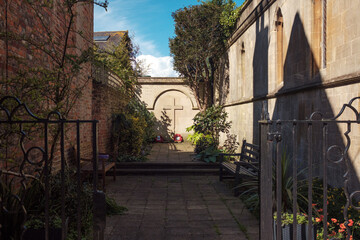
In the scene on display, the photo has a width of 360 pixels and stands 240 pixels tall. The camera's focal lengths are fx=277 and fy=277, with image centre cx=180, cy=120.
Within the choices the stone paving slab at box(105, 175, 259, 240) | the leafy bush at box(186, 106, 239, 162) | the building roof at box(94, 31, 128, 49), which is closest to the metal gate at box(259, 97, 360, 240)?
the stone paving slab at box(105, 175, 259, 240)

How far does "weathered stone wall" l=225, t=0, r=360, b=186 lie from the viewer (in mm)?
3975

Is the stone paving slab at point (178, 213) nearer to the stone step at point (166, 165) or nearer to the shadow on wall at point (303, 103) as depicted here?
the stone step at point (166, 165)

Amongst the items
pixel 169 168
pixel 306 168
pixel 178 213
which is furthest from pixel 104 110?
pixel 306 168

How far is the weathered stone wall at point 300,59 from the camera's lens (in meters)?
3.97

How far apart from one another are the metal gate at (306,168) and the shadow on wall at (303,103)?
2 cm

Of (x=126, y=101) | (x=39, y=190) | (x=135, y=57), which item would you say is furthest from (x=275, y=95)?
(x=135, y=57)

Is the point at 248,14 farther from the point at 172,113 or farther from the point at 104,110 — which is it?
the point at 172,113

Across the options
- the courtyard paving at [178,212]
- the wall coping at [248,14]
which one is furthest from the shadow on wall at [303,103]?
the wall coping at [248,14]

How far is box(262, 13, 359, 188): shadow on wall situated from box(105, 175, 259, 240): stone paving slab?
4.81 ft

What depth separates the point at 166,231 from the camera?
3938 millimetres

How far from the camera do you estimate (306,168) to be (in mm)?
4668

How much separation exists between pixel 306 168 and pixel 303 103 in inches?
48.9

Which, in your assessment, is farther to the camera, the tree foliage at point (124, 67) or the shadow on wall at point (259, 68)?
the tree foliage at point (124, 67)

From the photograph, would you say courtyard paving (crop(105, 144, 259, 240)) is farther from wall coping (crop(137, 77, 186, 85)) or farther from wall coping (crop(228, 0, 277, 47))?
wall coping (crop(137, 77, 186, 85))
